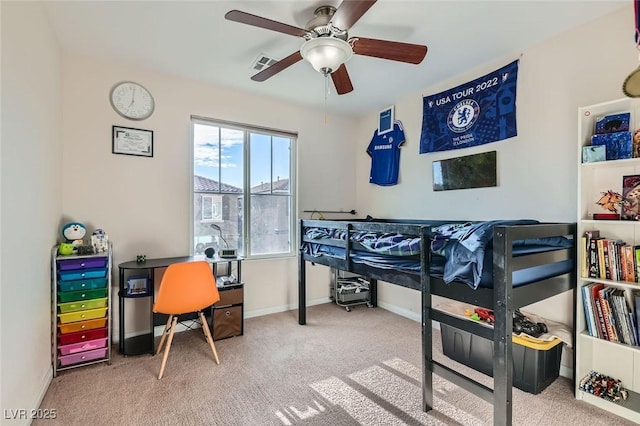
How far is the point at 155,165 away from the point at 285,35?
5.66ft

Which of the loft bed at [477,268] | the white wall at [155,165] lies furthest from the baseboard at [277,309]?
the loft bed at [477,268]

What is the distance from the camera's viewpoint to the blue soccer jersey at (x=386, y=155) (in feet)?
11.9

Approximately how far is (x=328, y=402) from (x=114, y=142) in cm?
277

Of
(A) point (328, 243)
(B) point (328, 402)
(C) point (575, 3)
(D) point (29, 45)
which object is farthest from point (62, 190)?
(C) point (575, 3)

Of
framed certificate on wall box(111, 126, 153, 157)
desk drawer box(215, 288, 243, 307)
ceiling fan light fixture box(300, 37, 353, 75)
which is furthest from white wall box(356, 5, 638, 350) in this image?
framed certificate on wall box(111, 126, 153, 157)

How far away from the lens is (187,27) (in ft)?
7.23

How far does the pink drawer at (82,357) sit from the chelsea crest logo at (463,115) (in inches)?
142

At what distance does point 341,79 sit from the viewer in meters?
2.25

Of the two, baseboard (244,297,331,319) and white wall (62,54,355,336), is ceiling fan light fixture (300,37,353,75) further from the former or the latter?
baseboard (244,297,331,319)

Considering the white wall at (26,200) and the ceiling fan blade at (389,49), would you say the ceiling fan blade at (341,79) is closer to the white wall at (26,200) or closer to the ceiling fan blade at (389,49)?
the ceiling fan blade at (389,49)

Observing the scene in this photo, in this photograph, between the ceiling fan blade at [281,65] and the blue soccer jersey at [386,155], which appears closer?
the ceiling fan blade at [281,65]

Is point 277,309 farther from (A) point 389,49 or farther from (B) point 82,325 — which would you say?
(A) point 389,49

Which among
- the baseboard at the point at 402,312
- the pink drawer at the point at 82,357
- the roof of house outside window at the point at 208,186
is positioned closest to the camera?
the pink drawer at the point at 82,357

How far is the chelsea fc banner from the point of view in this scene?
2.56 meters
